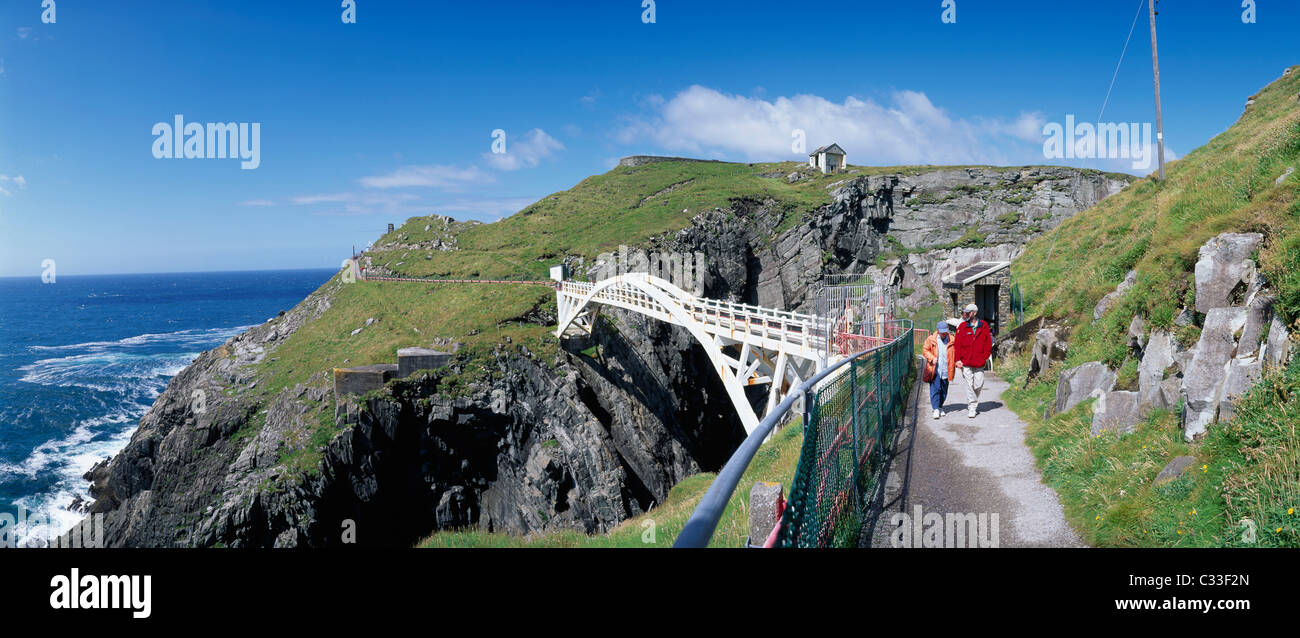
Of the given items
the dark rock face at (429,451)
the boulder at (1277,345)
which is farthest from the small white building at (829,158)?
the boulder at (1277,345)

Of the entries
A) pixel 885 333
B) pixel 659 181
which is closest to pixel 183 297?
pixel 659 181

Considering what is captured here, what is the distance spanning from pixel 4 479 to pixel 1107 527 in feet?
181

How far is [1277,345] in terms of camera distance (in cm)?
525

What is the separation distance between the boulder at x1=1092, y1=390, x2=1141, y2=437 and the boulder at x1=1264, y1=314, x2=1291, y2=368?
169 centimetres

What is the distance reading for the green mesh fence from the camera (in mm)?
4168

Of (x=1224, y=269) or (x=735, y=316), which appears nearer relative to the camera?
(x=1224, y=269)

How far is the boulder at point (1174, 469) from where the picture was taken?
16.8ft

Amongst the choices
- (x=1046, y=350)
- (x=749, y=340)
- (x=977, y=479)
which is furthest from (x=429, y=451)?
(x=977, y=479)

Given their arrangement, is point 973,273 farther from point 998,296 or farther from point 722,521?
point 722,521

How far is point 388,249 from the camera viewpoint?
239ft

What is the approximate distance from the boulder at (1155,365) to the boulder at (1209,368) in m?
0.63

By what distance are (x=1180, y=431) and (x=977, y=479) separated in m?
2.04

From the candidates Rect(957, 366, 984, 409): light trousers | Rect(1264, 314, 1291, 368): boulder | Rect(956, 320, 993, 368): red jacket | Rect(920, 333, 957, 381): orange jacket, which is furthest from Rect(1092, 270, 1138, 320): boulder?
Rect(1264, 314, 1291, 368): boulder

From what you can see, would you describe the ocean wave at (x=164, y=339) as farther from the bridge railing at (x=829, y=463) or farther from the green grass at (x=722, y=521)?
the bridge railing at (x=829, y=463)
